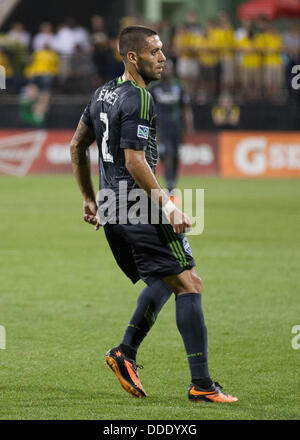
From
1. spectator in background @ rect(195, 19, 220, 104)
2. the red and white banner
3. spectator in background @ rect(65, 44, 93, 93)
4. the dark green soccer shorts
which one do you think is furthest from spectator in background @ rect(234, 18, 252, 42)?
the dark green soccer shorts

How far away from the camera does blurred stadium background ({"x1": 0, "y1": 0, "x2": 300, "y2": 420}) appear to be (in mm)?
6035

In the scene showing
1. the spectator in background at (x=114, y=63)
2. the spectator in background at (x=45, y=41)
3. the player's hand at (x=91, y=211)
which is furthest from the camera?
the spectator in background at (x=45, y=41)

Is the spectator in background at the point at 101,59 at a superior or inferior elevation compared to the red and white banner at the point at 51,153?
superior

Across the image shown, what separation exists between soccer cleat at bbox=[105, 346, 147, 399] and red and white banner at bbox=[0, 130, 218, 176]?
18111 millimetres

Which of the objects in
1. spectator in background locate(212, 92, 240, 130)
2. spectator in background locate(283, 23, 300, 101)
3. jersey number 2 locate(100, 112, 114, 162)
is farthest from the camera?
spectator in background locate(283, 23, 300, 101)

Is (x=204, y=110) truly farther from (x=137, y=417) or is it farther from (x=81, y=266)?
(x=137, y=417)

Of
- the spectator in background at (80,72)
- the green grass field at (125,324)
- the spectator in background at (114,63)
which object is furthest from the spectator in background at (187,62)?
the green grass field at (125,324)

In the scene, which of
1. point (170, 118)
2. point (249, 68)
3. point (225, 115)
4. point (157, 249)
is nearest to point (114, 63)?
point (225, 115)

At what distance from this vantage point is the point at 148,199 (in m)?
5.50

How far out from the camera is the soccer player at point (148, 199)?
209 inches

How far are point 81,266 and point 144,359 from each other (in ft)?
13.9

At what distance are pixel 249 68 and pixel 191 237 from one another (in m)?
13.8

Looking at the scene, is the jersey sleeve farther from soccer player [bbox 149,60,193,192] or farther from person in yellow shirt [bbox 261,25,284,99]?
person in yellow shirt [bbox 261,25,284,99]

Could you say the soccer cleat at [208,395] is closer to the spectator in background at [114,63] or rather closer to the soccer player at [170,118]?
the soccer player at [170,118]
